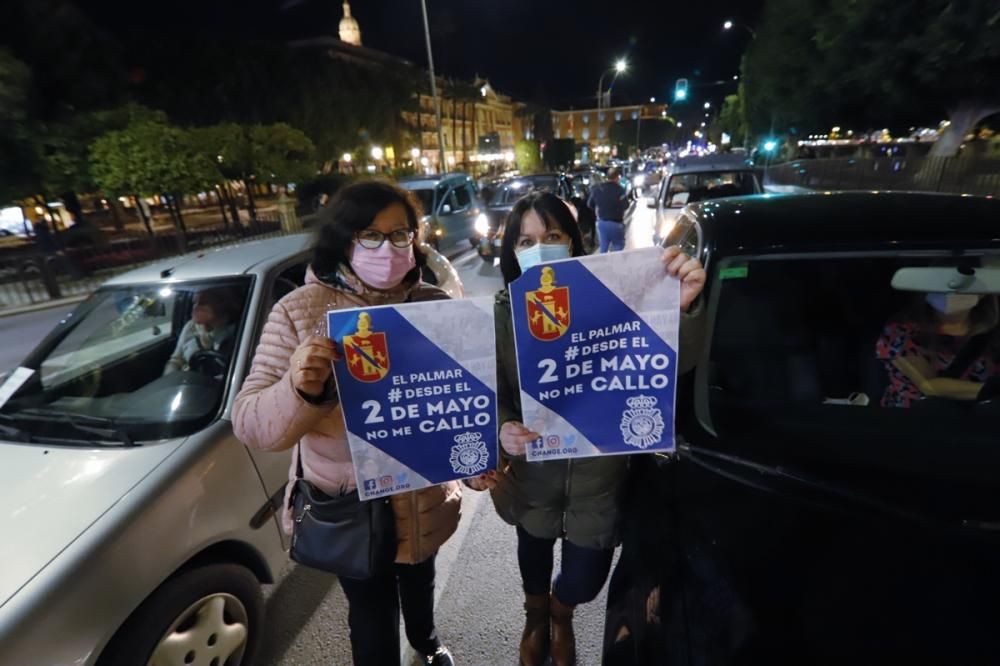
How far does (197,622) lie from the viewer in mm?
2014

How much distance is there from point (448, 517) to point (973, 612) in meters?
1.51

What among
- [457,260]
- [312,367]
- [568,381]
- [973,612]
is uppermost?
[312,367]

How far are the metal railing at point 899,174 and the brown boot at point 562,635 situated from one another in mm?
7974

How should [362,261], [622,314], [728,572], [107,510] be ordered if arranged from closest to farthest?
[728,572] → [622,314] → [362,261] → [107,510]

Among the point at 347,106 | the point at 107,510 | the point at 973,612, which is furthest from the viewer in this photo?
the point at 347,106

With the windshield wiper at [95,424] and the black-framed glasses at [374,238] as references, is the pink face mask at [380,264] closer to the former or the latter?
the black-framed glasses at [374,238]

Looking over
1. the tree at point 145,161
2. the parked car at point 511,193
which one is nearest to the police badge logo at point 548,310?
the parked car at point 511,193

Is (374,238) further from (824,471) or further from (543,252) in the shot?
(824,471)

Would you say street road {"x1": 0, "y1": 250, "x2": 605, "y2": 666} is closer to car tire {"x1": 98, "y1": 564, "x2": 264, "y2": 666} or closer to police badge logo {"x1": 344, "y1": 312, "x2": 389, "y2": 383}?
car tire {"x1": 98, "y1": 564, "x2": 264, "y2": 666}

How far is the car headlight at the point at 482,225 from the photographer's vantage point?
429 inches

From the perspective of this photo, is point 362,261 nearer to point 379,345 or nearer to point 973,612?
point 379,345

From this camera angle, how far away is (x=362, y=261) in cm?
165

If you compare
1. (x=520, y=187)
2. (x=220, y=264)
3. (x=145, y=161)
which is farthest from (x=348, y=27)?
(x=220, y=264)

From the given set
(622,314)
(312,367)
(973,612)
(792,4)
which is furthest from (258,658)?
(792,4)
